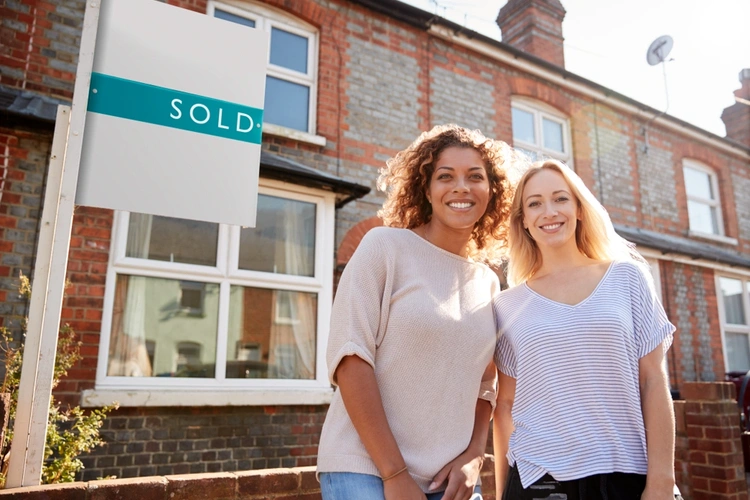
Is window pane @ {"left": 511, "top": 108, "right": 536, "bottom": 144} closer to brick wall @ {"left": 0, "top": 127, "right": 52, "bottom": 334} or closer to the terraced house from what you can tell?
the terraced house

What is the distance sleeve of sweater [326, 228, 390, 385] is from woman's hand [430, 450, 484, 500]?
370 millimetres

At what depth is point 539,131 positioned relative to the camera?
853 cm

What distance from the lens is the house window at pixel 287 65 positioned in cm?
623

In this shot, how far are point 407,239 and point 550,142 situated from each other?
7.57 meters

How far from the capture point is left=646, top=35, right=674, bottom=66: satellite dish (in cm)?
1019

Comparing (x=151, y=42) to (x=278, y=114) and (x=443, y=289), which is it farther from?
(x=278, y=114)

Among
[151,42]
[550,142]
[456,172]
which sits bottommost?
[456,172]

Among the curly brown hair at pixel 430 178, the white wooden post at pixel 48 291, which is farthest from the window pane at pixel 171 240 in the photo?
the curly brown hair at pixel 430 178

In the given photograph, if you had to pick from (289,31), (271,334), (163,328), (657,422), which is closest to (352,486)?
(657,422)

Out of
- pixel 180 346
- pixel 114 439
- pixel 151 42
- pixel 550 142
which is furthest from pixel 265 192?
pixel 550 142

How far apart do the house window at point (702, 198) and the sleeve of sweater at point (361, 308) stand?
10.2 metres

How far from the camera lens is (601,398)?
1735 millimetres

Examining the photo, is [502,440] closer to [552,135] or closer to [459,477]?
[459,477]

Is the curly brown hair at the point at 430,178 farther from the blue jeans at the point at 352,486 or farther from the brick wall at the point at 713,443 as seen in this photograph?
the brick wall at the point at 713,443
